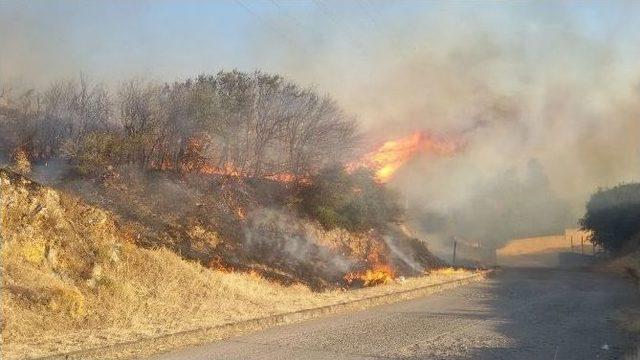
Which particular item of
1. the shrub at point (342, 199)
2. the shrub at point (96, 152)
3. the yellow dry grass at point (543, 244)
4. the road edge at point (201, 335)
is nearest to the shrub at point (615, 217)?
the yellow dry grass at point (543, 244)

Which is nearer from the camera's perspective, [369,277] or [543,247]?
[369,277]

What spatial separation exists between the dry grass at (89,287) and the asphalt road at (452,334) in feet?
4.39

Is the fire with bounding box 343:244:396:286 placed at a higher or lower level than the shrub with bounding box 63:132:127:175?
lower

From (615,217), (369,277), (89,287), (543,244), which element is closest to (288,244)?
(369,277)

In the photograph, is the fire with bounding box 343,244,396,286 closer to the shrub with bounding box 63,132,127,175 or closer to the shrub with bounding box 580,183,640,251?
the shrub with bounding box 63,132,127,175

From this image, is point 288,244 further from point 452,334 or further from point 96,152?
point 452,334

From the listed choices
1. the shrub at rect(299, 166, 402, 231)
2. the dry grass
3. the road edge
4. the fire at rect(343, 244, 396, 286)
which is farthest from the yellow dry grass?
the dry grass

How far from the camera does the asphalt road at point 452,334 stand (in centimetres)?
867

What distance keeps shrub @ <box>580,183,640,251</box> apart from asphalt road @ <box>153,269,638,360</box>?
89.4ft

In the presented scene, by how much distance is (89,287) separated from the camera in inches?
427

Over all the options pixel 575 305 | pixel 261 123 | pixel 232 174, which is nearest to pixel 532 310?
pixel 575 305

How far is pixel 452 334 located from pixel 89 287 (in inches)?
272

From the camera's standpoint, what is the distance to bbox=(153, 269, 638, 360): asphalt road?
28.5 ft

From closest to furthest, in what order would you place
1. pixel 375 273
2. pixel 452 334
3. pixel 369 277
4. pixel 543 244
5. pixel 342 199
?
1. pixel 452 334
2. pixel 369 277
3. pixel 375 273
4. pixel 342 199
5. pixel 543 244
